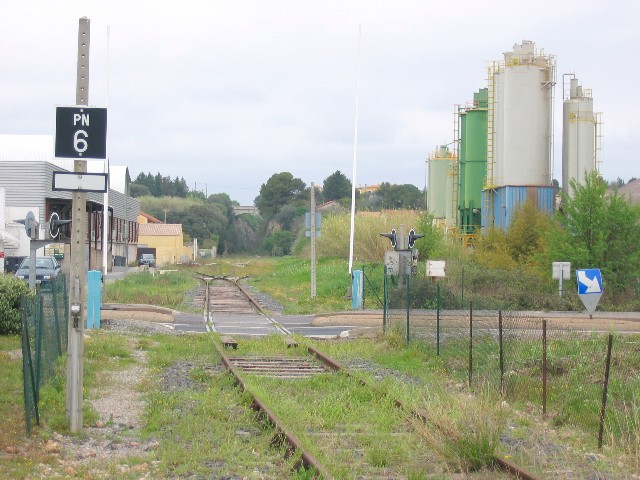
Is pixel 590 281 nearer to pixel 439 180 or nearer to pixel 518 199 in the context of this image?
pixel 518 199

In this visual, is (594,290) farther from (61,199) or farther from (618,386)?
(61,199)

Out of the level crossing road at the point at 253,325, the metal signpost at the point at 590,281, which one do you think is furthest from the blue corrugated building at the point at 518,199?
the metal signpost at the point at 590,281

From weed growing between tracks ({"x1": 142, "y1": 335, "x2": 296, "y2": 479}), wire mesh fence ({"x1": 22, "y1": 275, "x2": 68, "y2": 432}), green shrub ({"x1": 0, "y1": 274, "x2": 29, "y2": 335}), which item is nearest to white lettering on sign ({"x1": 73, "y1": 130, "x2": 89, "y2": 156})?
wire mesh fence ({"x1": 22, "y1": 275, "x2": 68, "y2": 432})

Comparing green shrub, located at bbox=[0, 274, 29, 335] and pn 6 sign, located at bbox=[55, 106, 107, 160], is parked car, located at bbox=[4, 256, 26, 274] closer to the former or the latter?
green shrub, located at bbox=[0, 274, 29, 335]

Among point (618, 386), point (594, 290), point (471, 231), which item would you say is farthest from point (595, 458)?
point (471, 231)

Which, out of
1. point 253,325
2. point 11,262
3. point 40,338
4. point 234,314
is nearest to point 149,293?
point 234,314

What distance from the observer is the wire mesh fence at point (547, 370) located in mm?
10969

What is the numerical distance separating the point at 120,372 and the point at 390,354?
561cm

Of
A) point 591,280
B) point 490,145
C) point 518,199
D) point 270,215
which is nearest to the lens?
point 591,280

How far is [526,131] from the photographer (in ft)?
170

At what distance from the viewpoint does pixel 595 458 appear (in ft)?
30.9

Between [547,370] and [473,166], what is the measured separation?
151 ft

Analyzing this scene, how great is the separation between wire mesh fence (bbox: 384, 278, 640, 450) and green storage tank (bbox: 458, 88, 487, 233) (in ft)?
134

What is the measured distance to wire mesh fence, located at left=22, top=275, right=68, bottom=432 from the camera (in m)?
10.5
